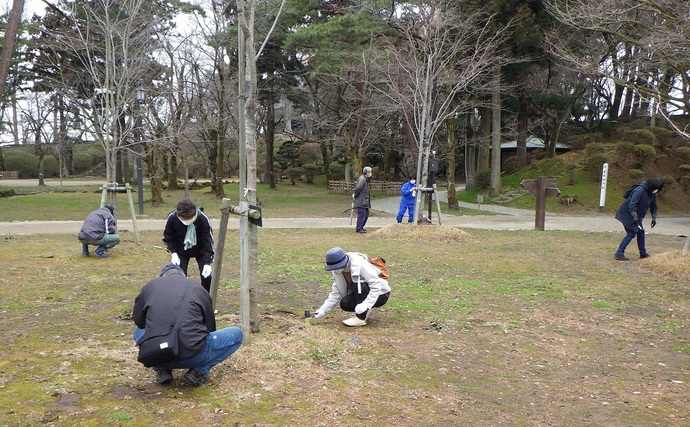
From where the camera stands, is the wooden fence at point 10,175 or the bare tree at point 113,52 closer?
the bare tree at point 113,52

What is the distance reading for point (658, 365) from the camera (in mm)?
4727

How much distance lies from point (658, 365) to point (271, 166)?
30.9 m

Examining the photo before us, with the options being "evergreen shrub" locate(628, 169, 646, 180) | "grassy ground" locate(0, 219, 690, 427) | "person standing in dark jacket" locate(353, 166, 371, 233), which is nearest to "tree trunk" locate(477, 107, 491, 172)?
"evergreen shrub" locate(628, 169, 646, 180)

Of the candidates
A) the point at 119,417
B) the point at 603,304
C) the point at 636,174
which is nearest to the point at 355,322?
the point at 119,417

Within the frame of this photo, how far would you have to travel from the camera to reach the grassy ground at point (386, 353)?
12.0ft

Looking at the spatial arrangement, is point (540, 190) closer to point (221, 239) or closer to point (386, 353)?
point (386, 353)

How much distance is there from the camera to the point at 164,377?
397 cm

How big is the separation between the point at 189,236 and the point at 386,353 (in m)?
2.45

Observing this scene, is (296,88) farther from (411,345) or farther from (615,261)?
(411,345)

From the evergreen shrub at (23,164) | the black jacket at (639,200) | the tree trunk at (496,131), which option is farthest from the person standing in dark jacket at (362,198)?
the evergreen shrub at (23,164)

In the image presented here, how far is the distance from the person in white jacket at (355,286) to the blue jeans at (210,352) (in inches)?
56.5

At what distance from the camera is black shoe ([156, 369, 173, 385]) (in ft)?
13.0

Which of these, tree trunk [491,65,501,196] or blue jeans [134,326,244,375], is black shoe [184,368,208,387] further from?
tree trunk [491,65,501,196]

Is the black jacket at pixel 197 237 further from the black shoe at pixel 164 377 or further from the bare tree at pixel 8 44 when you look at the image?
the bare tree at pixel 8 44
